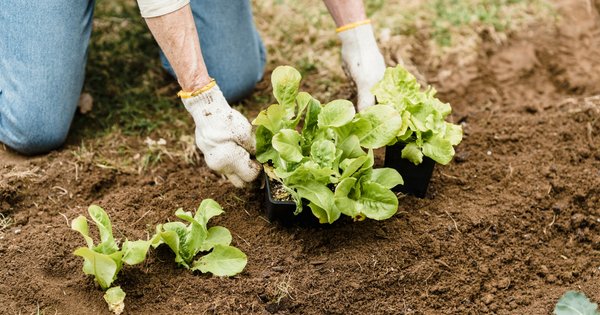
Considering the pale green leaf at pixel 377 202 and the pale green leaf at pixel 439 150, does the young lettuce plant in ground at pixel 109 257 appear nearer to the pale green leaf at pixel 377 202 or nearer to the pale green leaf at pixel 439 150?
the pale green leaf at pixel 377 202

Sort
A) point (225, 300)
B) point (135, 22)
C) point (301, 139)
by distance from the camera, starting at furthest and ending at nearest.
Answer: point (135, 22), point (301, 139), point (225, 300)

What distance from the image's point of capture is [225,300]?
2043mm

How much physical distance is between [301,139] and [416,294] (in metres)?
0.60

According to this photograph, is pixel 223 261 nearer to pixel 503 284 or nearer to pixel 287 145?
pixel 287 145

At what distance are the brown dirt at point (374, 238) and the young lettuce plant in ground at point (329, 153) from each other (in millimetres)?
181

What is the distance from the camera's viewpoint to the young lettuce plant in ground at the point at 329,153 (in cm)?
208

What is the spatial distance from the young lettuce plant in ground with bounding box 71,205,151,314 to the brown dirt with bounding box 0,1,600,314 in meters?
0.06

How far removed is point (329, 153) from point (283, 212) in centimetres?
27

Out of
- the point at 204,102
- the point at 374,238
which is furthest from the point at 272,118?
the point at 374,238

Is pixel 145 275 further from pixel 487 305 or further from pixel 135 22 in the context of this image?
pixel 135 22

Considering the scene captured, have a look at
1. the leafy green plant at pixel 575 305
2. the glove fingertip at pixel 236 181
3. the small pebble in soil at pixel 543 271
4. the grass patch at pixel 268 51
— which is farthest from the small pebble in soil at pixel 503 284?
the grass patch at pixel 268 51

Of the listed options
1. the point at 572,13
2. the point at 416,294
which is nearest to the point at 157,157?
the point at 416,294

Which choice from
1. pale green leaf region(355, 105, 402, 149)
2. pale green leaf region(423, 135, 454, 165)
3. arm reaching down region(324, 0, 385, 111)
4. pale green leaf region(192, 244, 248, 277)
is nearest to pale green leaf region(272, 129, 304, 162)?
pale green leaf region(355, 105, 402, 149)

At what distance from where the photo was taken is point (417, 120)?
2232 millimetres
